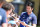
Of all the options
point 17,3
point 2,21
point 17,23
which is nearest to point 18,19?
point 17,23

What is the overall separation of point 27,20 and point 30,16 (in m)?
0.11

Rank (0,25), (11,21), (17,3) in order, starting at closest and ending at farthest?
1. (0,25)
2. (11,21)
3. (17,3)

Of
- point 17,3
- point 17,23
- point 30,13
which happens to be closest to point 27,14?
point 30,13

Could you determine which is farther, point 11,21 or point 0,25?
point 11,21

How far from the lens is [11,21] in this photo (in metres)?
2.75

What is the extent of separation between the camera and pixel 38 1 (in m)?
5.80

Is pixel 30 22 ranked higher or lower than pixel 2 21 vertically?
lower

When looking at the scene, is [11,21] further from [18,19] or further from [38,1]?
[38,1]

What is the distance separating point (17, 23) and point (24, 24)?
15 cm

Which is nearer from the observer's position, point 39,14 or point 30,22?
point 30,22

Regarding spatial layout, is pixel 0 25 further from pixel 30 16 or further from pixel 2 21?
pixel 30 16

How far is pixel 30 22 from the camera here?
9.21 feet

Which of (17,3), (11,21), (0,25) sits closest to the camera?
(0,25)

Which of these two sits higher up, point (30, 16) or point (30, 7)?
point (30, 7)
